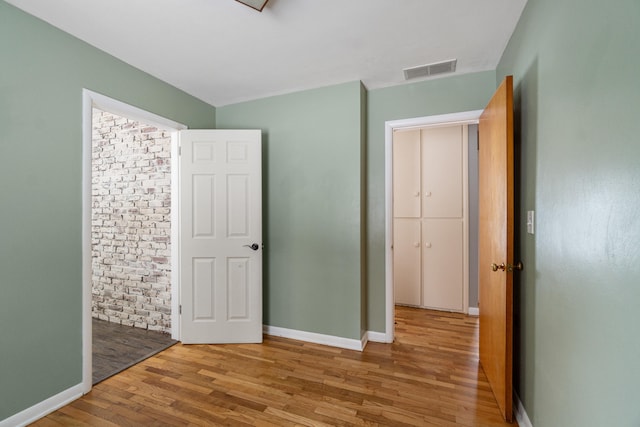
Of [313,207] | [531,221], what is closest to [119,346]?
[313,207]

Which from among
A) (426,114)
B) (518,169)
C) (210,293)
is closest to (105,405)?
(210,293)

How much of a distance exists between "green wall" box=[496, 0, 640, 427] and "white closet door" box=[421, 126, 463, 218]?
192 cm

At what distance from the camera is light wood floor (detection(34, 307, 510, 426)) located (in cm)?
168

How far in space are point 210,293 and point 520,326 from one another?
2.59m

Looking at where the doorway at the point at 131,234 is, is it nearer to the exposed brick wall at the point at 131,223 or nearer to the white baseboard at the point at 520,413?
the exposed brick wall at the point at 131,223

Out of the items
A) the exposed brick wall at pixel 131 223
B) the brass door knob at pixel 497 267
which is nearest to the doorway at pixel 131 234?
the exposed brick wall at pixel 131 223

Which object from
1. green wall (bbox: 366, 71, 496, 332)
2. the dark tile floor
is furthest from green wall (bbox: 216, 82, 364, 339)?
the dark tile floor

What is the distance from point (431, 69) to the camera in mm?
2322

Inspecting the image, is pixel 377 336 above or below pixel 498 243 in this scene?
below

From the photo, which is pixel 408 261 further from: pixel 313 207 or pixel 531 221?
pixel 531 221

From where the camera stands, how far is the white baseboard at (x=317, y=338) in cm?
254

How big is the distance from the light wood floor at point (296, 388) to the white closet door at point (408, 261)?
3.38ft

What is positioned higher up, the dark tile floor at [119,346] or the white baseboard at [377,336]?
the white baseboard at [377,336]

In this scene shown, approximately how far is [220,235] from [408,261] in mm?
2519
